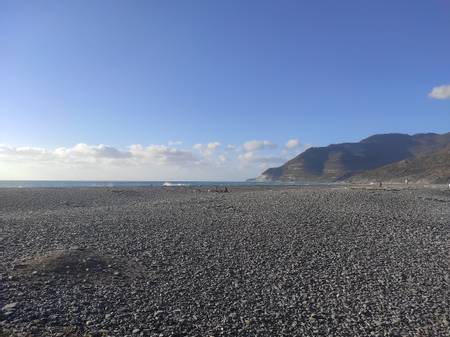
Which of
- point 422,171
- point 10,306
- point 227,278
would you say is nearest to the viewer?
point 10,306

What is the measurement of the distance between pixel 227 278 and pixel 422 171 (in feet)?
458

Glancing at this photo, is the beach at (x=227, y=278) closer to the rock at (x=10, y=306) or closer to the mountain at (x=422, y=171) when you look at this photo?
the rock at (x=10, y=306)

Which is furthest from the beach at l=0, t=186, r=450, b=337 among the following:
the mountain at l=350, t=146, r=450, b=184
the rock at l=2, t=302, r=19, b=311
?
the mountain at l=350, t=146, r=450, b=184

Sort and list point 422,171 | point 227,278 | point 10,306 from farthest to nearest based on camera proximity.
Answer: point 422,171
point 227,278
point 10,306

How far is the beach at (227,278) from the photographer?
894 cm

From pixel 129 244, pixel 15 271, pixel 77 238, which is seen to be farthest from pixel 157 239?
pixel 15 271

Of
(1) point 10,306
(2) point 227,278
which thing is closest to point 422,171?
(2) point 227,278

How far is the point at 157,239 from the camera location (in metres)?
17.5

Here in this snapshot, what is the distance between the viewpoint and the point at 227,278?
12250mm

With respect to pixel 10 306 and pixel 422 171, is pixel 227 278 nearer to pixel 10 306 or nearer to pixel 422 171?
pixel 10 306

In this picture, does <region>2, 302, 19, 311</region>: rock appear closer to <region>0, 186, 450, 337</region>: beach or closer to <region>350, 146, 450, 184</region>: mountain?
<region>0, 186, 450, 337</region>: beach

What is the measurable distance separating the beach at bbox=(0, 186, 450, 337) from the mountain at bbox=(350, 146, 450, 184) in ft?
337

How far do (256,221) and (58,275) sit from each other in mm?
12597

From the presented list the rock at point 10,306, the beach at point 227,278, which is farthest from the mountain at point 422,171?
the rock at point 10,306
